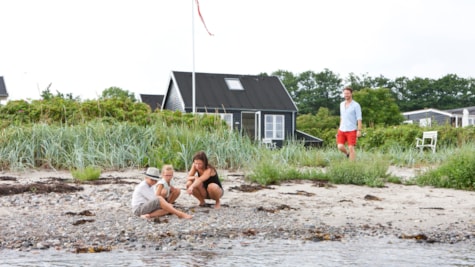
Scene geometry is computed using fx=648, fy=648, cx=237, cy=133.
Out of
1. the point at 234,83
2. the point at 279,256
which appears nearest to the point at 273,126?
the point at 234,83

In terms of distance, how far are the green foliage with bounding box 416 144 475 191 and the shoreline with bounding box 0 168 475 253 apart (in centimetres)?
47

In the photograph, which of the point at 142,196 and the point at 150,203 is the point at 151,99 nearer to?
the point at 142,196

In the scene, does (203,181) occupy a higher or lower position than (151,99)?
lower

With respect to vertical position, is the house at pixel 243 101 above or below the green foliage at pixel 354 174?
above

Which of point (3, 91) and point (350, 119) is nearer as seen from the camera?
point (350, 119)

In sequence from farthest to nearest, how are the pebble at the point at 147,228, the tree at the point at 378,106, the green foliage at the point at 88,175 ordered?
the tree at the point at 378,106
the green foliage at the point at 88,175
the pebble at the point at 147,228

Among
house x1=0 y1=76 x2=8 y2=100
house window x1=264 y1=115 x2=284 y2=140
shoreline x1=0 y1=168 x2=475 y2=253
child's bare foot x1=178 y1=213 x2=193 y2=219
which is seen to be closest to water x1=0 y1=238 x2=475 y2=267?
shoreline x1=0 y1=168 x2=475 y2=253

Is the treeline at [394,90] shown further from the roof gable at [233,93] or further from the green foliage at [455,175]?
the green foliage at [455,175]

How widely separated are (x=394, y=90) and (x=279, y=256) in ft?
219

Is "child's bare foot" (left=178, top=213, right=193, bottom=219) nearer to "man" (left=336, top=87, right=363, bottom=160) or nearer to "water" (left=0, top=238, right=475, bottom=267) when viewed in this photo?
"water" (left=0, top=238, right=475, bottom=267)

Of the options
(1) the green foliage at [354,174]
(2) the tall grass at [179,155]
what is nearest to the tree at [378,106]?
(2) the tall grass at [179,155]

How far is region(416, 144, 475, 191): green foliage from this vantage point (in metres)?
10.8

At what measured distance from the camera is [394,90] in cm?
7019

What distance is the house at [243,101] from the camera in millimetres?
33031
